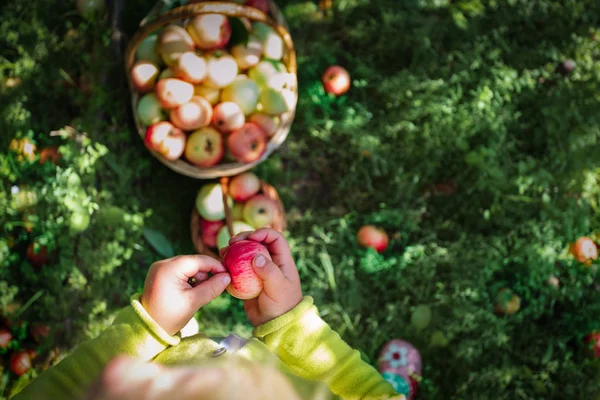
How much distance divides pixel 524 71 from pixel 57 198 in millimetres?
2317

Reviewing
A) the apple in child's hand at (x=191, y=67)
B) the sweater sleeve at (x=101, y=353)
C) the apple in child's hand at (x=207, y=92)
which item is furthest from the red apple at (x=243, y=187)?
the sweater sleeve at (x=101, y=353)

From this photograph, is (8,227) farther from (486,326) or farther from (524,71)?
(524,71)

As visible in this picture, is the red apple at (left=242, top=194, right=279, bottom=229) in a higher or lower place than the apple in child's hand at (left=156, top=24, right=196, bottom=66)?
lower

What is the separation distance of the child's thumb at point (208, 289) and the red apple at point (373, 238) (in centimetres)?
116

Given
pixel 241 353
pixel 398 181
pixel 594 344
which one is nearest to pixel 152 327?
pixel 241 353

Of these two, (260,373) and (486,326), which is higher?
(260,373)

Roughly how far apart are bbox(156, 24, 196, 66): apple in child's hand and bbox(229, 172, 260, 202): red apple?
58cm

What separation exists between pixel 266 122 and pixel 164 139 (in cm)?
44

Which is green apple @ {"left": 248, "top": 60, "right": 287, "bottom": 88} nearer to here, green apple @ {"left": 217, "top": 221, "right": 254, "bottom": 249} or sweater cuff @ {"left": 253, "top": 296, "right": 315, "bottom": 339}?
green apple @ {"left": 217, "top": 221, "right": 254, "bottom": 249}

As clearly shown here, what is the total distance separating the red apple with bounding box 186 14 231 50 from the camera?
2.34m

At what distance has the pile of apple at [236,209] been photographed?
240 cm

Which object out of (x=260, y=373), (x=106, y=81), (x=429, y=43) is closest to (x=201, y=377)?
(x=260, y=373)

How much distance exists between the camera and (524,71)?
9.05ft

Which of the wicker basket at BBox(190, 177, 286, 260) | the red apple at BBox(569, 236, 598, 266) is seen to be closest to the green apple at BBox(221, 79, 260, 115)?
the wicker basket at BBox(190, 177, 286, 260)
